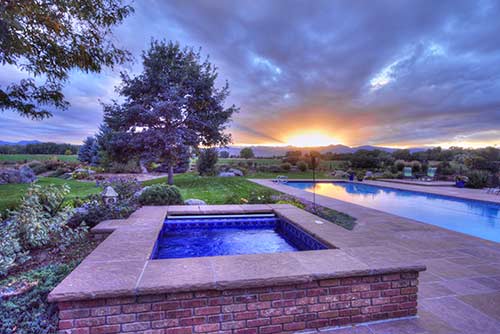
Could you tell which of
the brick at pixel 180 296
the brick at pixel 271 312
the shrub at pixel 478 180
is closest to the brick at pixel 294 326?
the brick at pixel 271 312

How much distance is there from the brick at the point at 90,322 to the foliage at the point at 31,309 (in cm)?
20

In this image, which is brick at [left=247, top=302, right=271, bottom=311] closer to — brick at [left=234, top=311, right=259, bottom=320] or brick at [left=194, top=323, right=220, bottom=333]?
brick at [left=234, top=311, right=259, bottom=320]

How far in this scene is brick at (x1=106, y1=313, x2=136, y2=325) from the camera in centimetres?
167

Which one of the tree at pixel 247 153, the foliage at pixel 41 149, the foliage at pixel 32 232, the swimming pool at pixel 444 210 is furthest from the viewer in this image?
the tree at pixel 247 153

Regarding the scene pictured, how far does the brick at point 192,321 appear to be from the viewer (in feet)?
5.73

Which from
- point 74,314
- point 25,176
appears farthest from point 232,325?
point 25,176

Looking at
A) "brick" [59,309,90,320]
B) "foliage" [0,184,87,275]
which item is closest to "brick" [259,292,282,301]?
"brick" [59,309,90,320]

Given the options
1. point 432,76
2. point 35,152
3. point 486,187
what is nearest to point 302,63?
point 432,76

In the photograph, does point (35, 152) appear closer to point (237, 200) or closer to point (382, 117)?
point (237, 200)

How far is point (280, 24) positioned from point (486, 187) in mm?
12763

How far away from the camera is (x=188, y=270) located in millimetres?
2023

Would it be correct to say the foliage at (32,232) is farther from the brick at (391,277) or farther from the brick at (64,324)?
the brick at (391,277)

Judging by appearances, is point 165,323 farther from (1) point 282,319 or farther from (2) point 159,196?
(2) point 159,196

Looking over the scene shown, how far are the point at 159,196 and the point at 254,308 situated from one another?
426 centimetres
